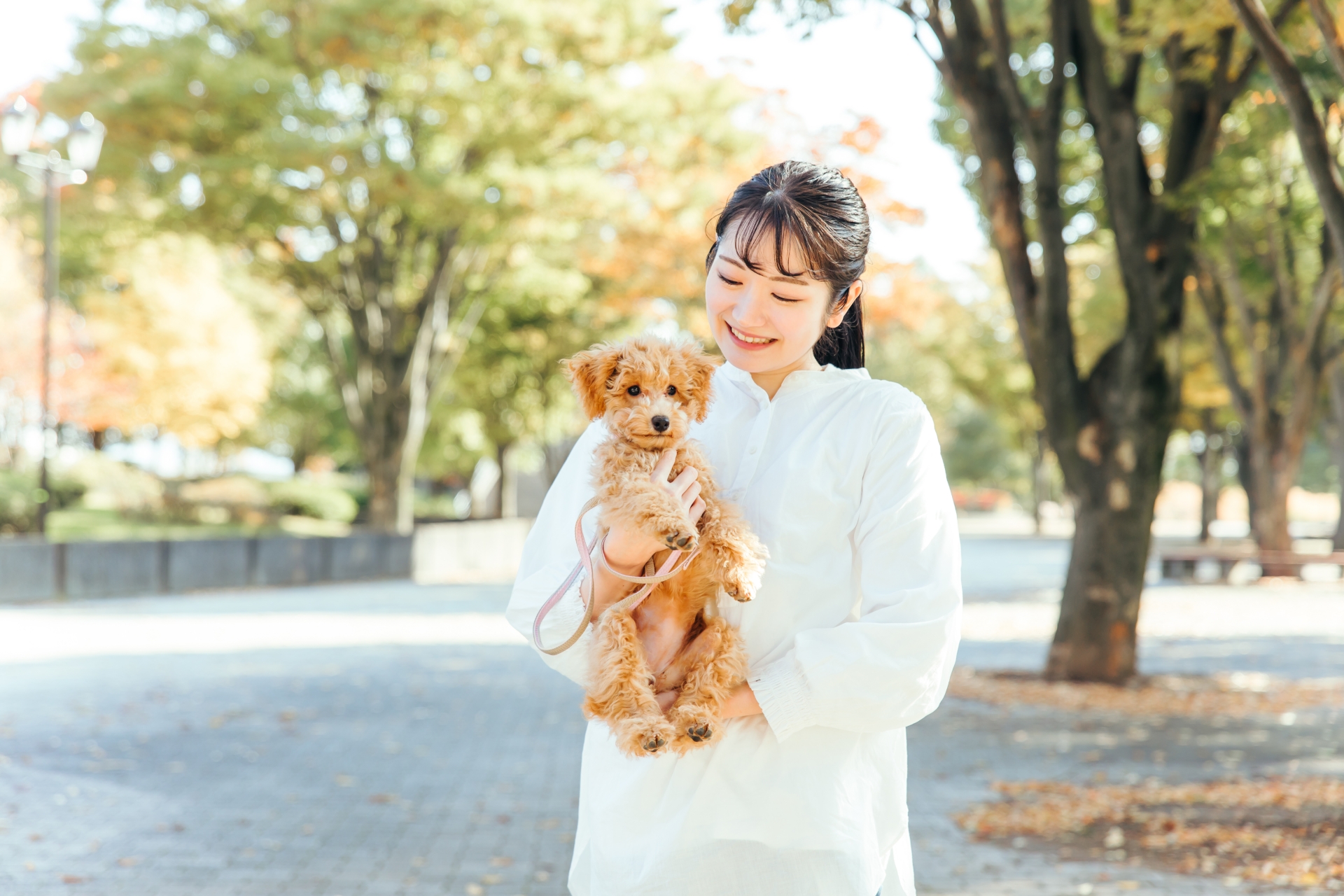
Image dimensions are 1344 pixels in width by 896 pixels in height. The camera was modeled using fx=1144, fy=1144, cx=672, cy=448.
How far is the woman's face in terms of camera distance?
6.66ft

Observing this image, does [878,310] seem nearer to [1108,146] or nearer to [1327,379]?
[1327,379]

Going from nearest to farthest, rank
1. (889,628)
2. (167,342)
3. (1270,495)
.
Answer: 1. (889,628)
2. (1270,495)
3. (167,342)

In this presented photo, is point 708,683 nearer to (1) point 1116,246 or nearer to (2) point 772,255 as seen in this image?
(2) point 772,255

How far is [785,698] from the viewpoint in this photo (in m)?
1.87

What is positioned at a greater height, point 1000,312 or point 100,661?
point 1000,312

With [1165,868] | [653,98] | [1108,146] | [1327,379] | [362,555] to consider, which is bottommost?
[362,555]

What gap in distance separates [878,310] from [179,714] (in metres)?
18.1

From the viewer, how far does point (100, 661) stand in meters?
11.7

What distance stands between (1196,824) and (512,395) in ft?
84.3

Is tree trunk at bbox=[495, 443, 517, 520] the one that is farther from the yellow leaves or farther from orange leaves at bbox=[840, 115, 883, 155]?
orange leaves at bbox=[840, 115, 883, 155]

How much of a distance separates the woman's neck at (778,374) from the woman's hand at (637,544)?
0.24 metres

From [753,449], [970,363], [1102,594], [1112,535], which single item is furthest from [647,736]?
[970,363]

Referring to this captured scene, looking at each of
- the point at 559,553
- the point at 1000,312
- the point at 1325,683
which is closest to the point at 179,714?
the point at 559,553

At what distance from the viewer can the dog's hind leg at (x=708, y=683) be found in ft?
6.14
